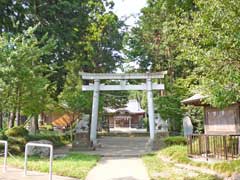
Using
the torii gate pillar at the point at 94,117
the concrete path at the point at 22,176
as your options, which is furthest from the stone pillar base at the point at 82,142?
the concrete path at the point at 22,176

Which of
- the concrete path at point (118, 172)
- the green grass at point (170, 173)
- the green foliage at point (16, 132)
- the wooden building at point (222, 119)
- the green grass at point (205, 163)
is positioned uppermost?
the wooden building at point (222, 119)

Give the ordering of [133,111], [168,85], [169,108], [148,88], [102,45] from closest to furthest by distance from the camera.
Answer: [148,88] → [169,108] → [168,85] → [102,45] → [133,111]

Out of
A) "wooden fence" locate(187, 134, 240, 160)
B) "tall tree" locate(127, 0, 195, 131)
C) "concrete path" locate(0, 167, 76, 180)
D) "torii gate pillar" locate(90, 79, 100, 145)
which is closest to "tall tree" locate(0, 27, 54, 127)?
"torii gate pillar" locate(90, 79, 100, 145)

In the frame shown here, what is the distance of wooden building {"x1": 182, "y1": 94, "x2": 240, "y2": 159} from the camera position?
1166 centimetres

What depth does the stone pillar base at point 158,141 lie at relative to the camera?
1856cm

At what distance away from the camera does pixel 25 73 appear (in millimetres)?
15164

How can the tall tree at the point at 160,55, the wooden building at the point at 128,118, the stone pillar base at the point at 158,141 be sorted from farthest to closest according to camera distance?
the wooden building at the point at 128,118
the tall tree at the point at 160,55
the stone pillar base at the point at 158,141

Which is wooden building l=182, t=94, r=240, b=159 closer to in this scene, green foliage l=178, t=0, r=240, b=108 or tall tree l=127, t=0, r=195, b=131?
green foliage l=178, t=0, r=240, b=108

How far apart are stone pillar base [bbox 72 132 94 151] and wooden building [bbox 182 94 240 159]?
6994mm

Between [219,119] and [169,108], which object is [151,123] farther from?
[219,119]

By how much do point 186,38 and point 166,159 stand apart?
19.7 ft

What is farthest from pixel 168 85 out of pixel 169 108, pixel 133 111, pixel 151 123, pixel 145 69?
pixel 133 111

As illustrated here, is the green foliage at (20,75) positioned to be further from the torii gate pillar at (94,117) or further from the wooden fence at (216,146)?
the wooden fence at (216,146)

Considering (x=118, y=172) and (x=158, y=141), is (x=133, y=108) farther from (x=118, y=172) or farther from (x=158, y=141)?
(x=118, y=172)
